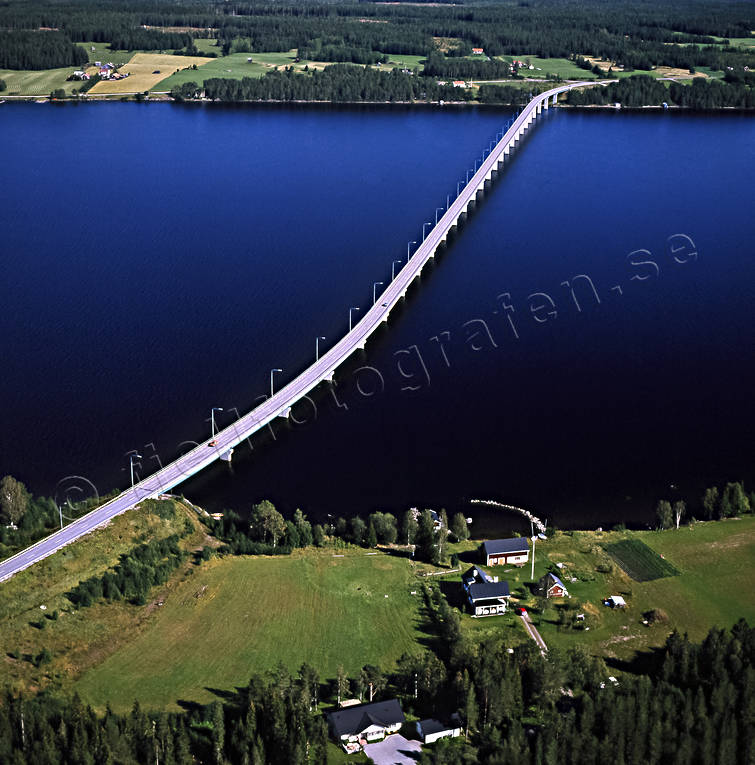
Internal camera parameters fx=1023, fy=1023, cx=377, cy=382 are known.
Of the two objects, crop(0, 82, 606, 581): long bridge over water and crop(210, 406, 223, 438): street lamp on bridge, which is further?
crop(210, 406, 223, 438): street lamp on bridge

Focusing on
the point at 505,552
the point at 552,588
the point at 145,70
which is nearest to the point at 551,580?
the point at 552,588

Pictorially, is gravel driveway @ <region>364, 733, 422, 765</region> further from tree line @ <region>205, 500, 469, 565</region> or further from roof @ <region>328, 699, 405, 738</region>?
tree line @ <region>205, 500, 469, 565</region>

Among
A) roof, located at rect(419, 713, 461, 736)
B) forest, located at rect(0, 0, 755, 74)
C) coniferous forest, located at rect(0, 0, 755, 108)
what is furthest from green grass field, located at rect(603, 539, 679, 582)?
forest, located at rect(0, 0, 755, 74)

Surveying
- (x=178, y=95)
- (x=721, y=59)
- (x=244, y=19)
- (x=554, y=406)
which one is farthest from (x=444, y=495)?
(x=244, y=19)

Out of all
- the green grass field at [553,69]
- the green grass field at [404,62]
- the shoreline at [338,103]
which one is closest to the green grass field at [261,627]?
the shoreline at [338,103]

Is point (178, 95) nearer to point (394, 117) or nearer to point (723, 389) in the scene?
point (394, 117)
